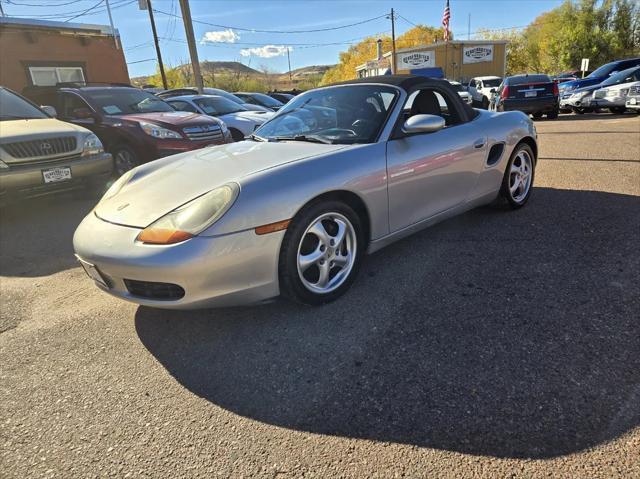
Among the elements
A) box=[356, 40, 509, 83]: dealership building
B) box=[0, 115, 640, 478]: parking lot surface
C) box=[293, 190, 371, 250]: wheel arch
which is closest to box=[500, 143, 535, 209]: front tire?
box=[0, 115, 640, 478]: parking lot surface

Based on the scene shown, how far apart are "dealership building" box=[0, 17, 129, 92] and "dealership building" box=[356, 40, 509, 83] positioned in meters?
30.3

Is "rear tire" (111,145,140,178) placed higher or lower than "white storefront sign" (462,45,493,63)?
lower

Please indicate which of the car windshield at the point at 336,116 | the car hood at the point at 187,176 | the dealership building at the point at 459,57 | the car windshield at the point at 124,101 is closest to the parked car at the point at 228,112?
the car windshield at the point at 124,101

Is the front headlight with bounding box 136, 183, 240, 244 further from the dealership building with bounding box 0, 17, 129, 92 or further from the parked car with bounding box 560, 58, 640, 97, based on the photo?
the parked car with bounding box 560, 58, 640, 97

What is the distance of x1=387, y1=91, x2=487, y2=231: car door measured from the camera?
9.93 ft

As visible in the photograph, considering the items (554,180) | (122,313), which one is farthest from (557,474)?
(554,180)

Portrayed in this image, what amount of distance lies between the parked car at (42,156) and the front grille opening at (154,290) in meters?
3.38

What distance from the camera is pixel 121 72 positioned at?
18469mm

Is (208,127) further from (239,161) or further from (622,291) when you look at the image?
(622,291)

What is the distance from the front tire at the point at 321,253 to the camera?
251 centimetres

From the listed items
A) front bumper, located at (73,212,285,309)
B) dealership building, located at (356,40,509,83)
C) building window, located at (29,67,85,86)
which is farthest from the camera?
dealership building, located at (356,40,509,83)

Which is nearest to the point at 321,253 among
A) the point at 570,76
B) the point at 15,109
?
the point at 15,109

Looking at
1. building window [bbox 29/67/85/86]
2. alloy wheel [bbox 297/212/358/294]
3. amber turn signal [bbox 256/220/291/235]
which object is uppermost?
building window [bbox 29/67/85/86]

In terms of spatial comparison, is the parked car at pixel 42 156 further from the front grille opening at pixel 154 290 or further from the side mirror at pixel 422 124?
the side mirror at pixel 422 124
